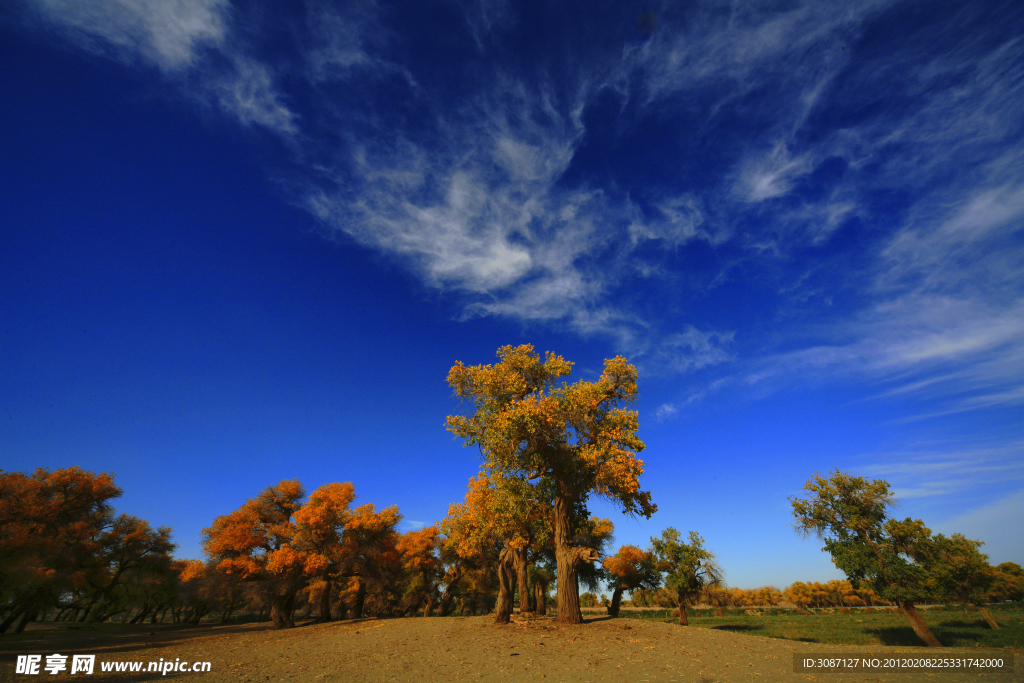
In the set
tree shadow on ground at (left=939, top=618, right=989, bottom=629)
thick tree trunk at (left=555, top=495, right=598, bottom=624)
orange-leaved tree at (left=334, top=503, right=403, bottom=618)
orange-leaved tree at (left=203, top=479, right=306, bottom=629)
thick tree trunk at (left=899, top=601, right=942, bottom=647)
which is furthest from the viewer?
tree shadow on ground at (left=939, top=618, right=989, bottom=629)

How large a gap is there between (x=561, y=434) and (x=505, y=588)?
10.1m

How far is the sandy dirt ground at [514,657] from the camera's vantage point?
33.2 ft

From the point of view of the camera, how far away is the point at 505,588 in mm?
21500

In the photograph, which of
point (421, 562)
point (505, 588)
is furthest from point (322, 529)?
point (505, 588)

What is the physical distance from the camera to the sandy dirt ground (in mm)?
10109

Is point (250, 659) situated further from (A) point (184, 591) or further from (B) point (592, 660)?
(A) point (184, 591)

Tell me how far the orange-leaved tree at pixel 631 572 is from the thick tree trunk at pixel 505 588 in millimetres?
17322

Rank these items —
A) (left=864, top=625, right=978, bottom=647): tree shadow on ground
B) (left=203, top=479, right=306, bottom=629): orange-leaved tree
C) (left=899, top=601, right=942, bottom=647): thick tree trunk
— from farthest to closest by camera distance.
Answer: (left=864, top=625, right=978, bottom=647): tree shadow on ground < (left=203, top=479, right=306, bottom=629): orange-leaved tree < (left=899, top=601, right=942, bottom=647): thick tree trunk

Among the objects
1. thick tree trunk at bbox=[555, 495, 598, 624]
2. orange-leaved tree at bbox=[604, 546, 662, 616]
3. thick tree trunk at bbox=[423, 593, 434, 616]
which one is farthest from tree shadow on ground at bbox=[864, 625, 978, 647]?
thick tree trunk at bbox=[423, 593, 434, 616]

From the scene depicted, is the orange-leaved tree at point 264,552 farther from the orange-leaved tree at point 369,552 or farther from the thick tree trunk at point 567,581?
the thick tree trunk at point 567,581

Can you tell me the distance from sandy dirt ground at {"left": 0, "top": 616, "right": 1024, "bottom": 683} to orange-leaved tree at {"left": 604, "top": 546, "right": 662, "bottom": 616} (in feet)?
63.9

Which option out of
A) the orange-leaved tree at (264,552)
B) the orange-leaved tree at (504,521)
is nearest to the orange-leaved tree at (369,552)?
the orange-leaved tree at (264,552)

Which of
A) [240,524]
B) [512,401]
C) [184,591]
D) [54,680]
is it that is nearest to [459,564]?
[240,524]

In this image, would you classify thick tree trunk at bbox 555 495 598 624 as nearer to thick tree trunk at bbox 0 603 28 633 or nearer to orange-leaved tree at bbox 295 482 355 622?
orange-leaved tree at bbox 295 482 355 622
